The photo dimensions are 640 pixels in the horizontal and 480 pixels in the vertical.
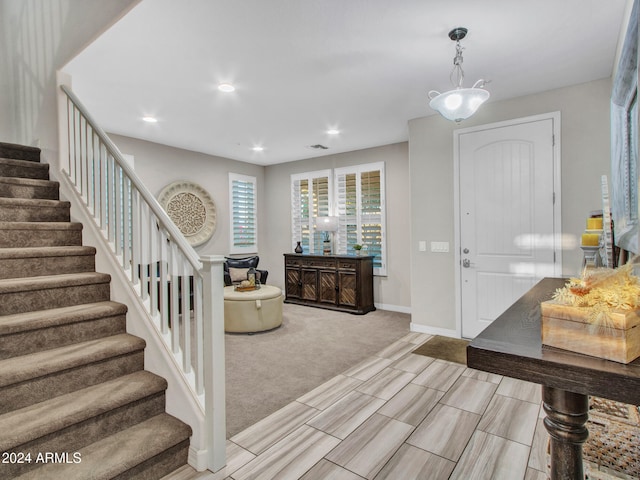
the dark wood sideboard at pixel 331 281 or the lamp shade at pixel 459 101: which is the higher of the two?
the lamp shade at pixel 459 101

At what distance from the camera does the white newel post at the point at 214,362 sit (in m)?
1.81

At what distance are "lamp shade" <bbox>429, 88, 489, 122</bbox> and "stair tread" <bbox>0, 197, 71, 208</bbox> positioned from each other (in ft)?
9.71

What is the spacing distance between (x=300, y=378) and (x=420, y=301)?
77.5 inches

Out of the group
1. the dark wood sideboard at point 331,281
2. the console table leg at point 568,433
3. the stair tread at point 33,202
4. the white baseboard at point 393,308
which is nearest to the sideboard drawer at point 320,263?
the dark wood sideboard at point 331,281

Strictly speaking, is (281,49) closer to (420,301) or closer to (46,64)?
(46,64)

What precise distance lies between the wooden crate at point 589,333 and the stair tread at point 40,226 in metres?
3.06

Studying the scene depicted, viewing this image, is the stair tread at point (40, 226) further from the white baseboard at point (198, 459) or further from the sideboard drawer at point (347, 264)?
the sideboard drawer at point (347, 264)

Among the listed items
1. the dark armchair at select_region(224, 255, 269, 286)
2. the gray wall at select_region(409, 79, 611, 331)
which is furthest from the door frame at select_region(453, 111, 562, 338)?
the dark armchair at select_region(224, 255, 269, 286)

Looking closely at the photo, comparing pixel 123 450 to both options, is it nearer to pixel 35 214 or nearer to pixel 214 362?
pixel 214 362

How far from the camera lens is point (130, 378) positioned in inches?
78.5

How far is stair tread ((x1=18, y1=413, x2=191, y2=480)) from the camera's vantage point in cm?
151

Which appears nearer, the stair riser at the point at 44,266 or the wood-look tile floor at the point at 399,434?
the wood-look tile floor at the point at 399,434

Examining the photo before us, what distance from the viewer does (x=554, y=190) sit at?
11.2 ft

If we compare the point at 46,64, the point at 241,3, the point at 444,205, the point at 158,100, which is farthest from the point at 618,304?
the point at 46,64
